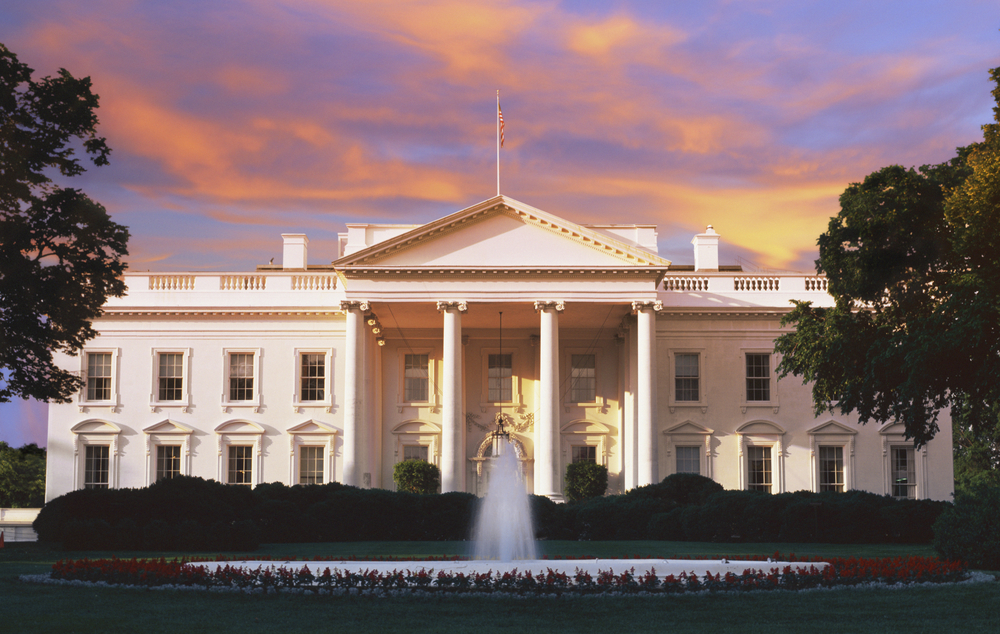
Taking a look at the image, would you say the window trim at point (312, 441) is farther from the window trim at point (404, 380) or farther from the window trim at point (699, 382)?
the window trim at point (699, 382)

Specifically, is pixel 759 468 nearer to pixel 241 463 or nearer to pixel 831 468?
pixel 831 468

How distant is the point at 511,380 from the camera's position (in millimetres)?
42719

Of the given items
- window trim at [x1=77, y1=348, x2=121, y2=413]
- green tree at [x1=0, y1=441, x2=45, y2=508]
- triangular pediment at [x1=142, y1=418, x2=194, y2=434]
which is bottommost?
green tree at [x1=0, y1=441, x2=45, y2=508]

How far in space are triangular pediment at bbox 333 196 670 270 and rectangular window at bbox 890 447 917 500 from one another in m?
13.6

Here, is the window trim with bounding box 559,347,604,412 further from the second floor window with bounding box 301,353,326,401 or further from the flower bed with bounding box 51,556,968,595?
the flower bed with bounding box 51,556,968,595

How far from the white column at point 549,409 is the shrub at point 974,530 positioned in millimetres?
19901

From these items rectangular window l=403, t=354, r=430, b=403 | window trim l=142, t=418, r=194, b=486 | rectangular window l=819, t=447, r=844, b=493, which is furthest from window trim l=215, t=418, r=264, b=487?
rectangular window l=819, t=447, r=844, b=493

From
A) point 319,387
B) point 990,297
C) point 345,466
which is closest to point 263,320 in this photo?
point 319,387

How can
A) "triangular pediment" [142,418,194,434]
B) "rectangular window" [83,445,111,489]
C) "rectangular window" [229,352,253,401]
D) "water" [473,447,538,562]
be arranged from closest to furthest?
"water" [473,447,538,562] → "triangular pediment" [142,418,194,434] → "rectangular window" [83,445,111,489] → "rectangular window" [229,352,253,401]

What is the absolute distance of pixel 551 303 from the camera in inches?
1485

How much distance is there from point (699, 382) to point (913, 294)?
14.4m

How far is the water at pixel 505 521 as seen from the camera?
731 inches

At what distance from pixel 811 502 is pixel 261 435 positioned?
77.4ft

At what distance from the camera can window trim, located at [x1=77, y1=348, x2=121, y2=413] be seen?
4153 cm
